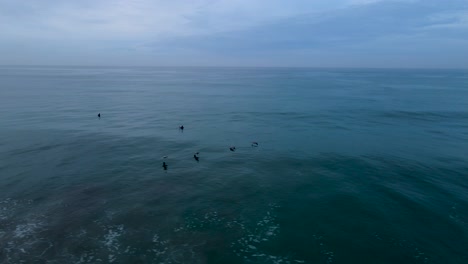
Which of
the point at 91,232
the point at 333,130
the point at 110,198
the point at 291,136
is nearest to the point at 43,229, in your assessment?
the point at 91,232

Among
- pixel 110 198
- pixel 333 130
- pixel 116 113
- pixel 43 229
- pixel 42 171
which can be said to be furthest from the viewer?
pixel 116 113

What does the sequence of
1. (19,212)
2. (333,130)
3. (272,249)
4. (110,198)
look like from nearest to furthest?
1. (272,249)
2. (19,212)
3. (110,198)
4. (333,130)

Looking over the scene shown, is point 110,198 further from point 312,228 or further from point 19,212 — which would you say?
point 312,228

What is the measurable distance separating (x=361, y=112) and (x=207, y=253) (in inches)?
3168

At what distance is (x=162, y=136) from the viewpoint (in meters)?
67.2

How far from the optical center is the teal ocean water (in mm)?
29047

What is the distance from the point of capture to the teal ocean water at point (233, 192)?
95.3ft

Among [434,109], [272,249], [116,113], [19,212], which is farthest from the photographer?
[434,109]

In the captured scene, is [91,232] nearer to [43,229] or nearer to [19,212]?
[43,229]

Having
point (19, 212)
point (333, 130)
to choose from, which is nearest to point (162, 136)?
point (19, 212)

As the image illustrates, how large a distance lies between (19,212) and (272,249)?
1109 inches

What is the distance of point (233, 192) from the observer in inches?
1594

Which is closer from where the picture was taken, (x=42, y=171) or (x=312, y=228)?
(x=312, y=228)

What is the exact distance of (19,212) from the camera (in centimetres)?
3472
